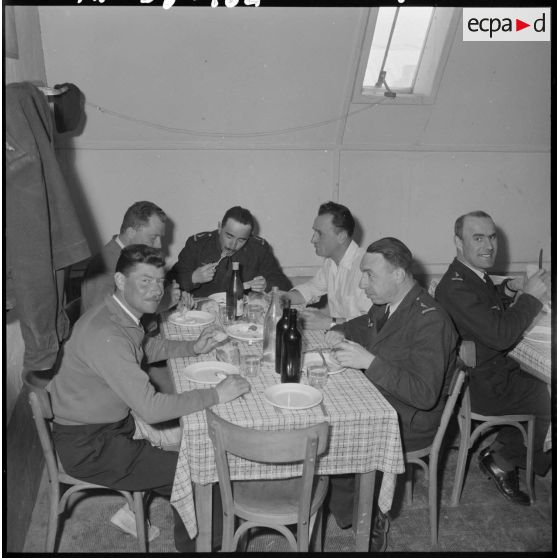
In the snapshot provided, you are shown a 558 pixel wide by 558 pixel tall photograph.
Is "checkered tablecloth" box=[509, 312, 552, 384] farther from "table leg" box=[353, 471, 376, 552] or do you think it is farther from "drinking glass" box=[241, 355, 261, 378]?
"drinking glass" box=[241, 355, 261, 378]

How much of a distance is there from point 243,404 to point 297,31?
10.5 feet

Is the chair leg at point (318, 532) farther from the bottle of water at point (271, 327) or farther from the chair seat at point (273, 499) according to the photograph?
the bottle of water at point (271, 327)

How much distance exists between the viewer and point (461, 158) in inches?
215

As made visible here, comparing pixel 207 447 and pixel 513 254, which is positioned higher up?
pixel 513 254

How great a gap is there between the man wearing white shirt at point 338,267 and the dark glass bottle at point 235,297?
1.32 feet

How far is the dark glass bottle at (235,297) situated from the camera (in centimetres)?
335

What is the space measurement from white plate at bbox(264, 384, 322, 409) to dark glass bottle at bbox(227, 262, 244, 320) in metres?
1.05

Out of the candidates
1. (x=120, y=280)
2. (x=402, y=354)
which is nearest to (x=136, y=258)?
(x=120, y=280)

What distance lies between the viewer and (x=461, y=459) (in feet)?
9.77

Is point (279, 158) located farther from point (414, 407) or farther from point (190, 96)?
point (414, 407)

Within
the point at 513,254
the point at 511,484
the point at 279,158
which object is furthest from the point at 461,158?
the point at 511,484

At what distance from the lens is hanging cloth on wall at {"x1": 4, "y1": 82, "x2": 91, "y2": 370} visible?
1968 mm

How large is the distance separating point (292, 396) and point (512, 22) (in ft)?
5.69

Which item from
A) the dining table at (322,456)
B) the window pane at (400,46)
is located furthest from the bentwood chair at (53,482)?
the window pane at (400,46)
